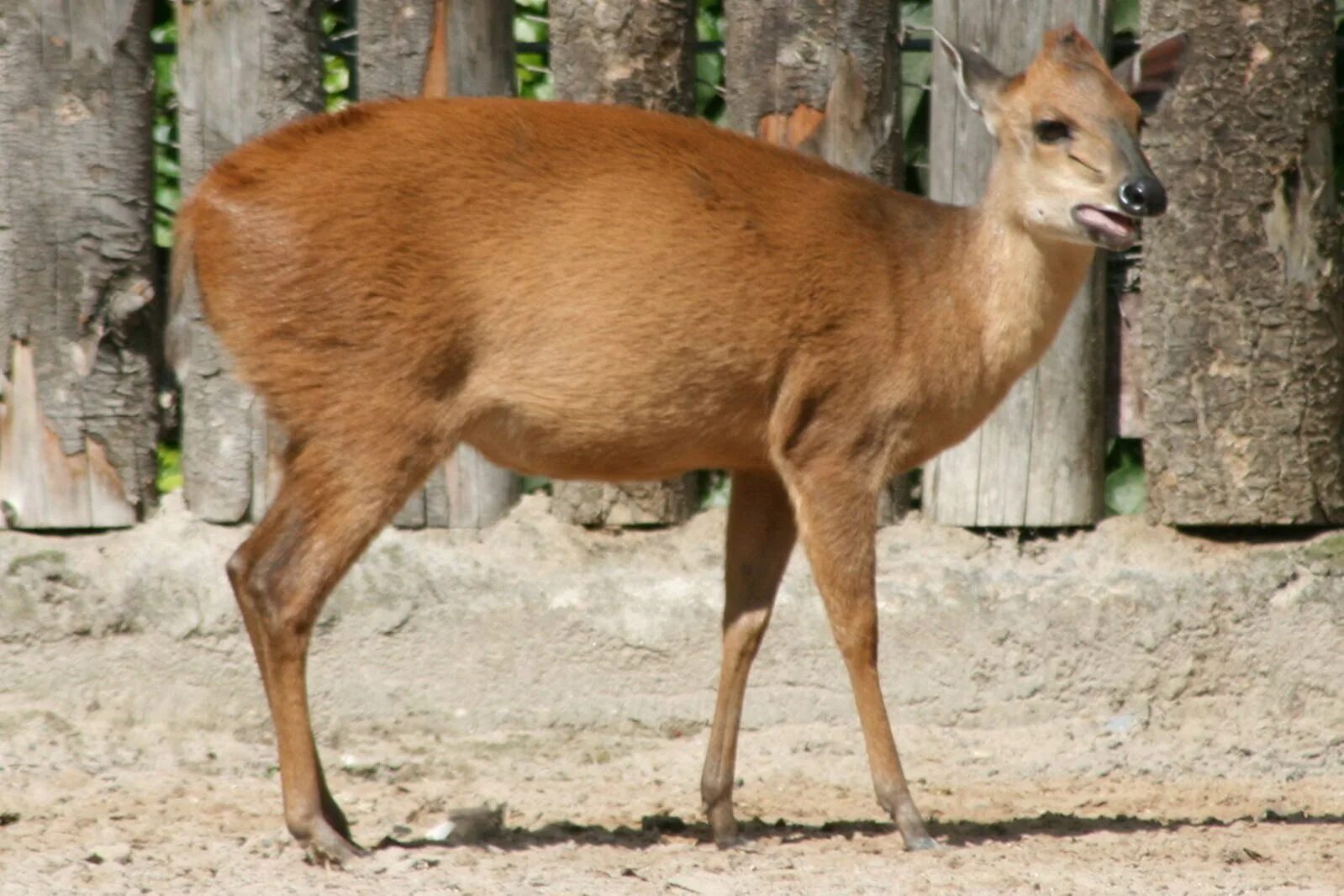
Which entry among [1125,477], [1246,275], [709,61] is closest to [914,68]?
[709,61]

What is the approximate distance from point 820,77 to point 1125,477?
5.80 feet

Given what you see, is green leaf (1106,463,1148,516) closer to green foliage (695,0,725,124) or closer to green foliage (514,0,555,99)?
green foliage (695,0,725,124)

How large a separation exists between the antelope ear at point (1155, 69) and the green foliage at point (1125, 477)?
4.94 ft

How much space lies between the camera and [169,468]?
7.33 meters

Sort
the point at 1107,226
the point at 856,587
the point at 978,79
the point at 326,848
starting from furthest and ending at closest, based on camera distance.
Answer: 1. the point at 978,79
2. the point at 856,587
3. the point at 1107,226
4. the point at 326,848

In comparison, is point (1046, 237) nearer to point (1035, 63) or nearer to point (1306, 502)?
point (1035, 63)

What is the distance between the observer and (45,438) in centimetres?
684

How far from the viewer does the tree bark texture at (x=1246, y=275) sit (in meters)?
6.77

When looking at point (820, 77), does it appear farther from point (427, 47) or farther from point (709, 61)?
point (427, 47)

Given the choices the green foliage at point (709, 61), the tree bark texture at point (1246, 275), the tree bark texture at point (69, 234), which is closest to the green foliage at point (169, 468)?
the tree bark texture at point (69, 234)

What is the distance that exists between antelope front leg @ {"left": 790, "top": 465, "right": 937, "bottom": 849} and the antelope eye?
110cm

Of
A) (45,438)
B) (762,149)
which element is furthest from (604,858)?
(45,438)

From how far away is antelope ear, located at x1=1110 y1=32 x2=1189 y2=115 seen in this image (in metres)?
6.13

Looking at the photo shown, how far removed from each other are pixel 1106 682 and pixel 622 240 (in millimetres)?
2482
